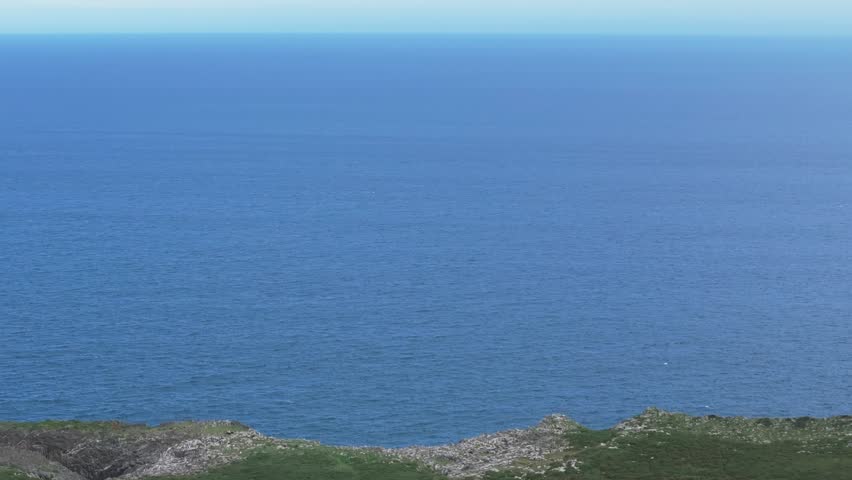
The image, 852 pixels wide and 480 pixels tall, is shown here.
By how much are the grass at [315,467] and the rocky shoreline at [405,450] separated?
17 centimetres

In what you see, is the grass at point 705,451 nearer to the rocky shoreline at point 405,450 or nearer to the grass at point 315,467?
the rocky shoreline at point 405,450

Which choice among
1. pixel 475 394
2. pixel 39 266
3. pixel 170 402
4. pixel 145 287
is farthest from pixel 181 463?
pixel 39 266

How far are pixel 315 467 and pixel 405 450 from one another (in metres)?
7.47

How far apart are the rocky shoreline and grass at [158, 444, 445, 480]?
0.55 ft

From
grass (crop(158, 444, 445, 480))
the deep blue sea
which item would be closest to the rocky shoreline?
grass (crop(158, 444, 445, 480))

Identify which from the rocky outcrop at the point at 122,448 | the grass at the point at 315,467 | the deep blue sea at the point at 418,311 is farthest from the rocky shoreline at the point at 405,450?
the deep blue sea at the point at 418,311

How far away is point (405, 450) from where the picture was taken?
6384 cm

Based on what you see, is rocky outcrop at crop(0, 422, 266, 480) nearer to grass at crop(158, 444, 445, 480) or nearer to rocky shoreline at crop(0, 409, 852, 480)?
rocky shoreline at crop(0, 409, 852, 480)

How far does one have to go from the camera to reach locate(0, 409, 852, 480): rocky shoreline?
5822 cm

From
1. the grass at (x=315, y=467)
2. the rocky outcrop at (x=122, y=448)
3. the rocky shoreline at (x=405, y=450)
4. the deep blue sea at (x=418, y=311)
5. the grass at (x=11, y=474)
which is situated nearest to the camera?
the grass at (x=11, y=474)

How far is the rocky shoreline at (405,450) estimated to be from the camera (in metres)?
58.2

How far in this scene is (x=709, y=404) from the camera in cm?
10044

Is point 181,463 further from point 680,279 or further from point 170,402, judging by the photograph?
point 680,279

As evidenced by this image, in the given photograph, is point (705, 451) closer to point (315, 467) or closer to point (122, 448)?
point (315, 467)
